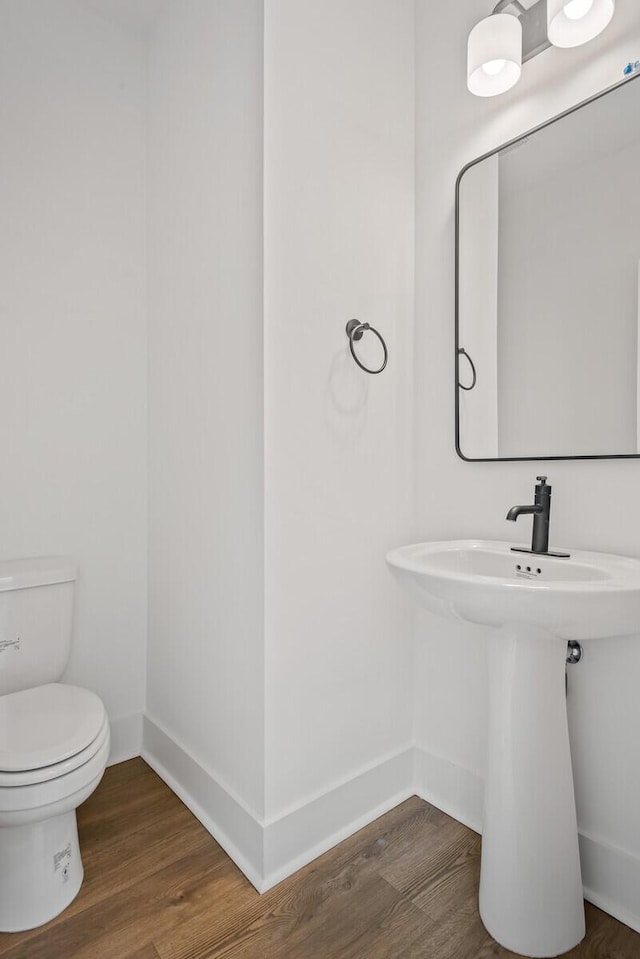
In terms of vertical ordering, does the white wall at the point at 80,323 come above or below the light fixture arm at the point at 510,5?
below

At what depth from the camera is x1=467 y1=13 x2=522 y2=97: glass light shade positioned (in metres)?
1.41

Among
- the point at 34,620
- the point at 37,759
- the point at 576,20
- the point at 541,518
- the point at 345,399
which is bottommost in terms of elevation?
the point at 37,759

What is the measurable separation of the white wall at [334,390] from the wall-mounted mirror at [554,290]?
0.24 m

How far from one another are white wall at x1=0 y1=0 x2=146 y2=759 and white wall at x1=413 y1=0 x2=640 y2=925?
3.39ft

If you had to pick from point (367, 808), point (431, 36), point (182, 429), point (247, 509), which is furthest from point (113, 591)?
point (431, 36)

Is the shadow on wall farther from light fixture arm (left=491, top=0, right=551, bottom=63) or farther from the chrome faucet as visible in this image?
light fixture arm (left=491, top=0, right=551, bottom=63)

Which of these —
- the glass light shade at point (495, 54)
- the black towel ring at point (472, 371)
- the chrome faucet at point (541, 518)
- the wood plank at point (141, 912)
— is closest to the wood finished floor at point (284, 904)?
the wood plank at point (141, 912)

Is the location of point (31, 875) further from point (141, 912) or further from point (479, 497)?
point (479, 497)

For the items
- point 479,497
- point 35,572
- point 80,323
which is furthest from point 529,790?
point 80,323

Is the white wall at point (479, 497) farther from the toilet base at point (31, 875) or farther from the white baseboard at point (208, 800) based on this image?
the toilet base at point (31, 875)

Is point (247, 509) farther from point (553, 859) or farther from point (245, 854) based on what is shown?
point (553, 859)

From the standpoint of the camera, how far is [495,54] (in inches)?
55.9

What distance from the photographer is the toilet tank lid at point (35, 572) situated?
1575 mm

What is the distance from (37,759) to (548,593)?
1.15m
